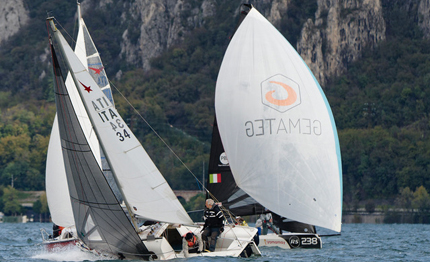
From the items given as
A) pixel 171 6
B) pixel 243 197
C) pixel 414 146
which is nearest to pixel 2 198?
pixel 414 146

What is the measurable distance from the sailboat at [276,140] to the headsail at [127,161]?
4818mm

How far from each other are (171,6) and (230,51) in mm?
139532

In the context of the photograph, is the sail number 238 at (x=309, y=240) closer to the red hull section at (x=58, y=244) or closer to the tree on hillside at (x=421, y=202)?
the red hull section at (x=58, y=244)

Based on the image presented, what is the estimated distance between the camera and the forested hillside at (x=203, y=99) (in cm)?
10794

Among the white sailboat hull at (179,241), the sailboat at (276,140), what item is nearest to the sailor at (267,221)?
the sailboat at (276,140)

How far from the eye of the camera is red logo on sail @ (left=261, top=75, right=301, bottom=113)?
25531 millimetres

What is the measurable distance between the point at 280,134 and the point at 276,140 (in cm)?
21

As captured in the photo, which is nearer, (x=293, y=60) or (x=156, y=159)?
(x=293, y=60)

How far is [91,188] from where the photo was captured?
2111 centimetres

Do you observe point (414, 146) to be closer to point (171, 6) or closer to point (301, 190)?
point (171, 6)

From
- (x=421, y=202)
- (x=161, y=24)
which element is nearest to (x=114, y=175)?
(x=421, y=202)

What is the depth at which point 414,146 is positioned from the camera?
109 meters

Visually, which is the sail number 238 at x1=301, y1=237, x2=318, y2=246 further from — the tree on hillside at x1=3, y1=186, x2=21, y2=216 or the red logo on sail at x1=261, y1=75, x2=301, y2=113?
the tree on hillside at x1=3, y1=186, x2=21, y2=216

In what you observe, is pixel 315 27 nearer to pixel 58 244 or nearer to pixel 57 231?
pixel 57 231
